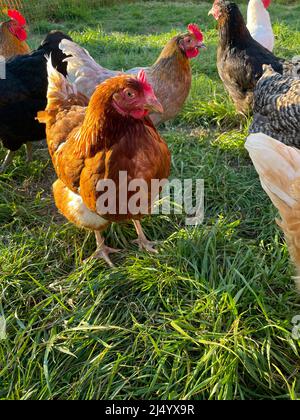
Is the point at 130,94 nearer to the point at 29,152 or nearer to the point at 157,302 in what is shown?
the point at 157,302

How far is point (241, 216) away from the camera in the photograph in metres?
2.47

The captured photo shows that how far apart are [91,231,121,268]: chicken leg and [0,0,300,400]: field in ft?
0.20

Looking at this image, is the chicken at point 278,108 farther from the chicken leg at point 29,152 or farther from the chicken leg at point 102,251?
the chicken leg at point 29,152

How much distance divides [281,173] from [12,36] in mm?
3468

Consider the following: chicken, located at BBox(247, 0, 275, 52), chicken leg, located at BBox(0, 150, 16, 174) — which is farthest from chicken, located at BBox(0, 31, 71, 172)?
chicken, located at BBox(247, 0, 275, 52)

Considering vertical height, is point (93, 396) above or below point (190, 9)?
below

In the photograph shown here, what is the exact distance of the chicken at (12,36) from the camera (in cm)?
390

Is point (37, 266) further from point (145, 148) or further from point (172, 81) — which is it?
point (172, 81)

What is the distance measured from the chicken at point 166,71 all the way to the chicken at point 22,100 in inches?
10.6

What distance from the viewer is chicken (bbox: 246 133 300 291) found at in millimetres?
1649

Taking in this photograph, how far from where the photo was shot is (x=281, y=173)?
1.66 metres

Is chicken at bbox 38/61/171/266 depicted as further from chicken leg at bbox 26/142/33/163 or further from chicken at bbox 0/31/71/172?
chicken leg at bbox 26/142/33/163

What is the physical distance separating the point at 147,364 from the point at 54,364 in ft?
1.39

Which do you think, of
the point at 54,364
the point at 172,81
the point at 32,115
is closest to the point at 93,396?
the point at 54,364
